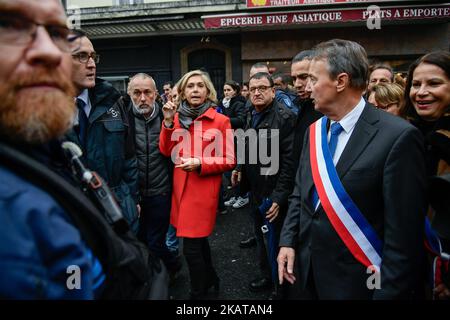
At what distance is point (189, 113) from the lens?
3154 mm

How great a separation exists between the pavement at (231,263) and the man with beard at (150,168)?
0.44m

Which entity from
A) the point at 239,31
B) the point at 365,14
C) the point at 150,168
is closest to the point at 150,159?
the point at 150,168

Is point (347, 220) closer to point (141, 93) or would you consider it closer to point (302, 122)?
point (302, 122)

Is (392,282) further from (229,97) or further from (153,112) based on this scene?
(229,97)

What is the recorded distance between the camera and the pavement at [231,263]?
3305 millimetres

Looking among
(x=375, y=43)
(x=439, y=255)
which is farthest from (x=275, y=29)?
(x=439, y=255)

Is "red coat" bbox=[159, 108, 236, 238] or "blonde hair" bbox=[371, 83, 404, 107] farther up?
"blonde hair" bbox=[371, 83, 404, 107]

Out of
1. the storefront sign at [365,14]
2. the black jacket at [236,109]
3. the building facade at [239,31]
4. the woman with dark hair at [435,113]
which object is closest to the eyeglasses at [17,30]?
the woman with dark hair at [435,113]

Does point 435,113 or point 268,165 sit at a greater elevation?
point 435,113

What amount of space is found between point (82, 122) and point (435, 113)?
2.38 meters

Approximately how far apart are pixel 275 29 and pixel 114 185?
9.34 m

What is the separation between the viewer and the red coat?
9.81ft

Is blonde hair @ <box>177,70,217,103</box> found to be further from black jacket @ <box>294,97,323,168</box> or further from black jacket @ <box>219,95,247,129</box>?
black jacket @ <box>219,95,247,129</box>


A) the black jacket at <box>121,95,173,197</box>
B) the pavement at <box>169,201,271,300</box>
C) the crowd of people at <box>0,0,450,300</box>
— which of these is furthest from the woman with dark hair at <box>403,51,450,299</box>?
the black jacket at <box>121,95,173,197</box>
